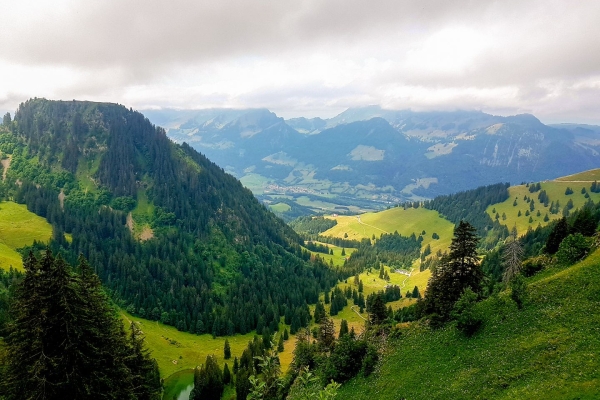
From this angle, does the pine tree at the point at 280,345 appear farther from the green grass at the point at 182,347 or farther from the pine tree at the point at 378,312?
the pine tree at the point at 378,312

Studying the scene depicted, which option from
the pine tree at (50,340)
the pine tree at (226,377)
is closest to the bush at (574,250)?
the pine tree at (50,340)

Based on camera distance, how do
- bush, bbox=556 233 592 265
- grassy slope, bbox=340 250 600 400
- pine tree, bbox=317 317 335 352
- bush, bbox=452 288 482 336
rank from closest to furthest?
grassy slope, bbox=340 250 600 400 < bush, bbox=452 288 482 336 < bush, bbox=556 233 592 265 < pine tree, bbox=317 317 335 352

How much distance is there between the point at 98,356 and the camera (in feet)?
140

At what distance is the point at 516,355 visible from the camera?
51125 millimetres

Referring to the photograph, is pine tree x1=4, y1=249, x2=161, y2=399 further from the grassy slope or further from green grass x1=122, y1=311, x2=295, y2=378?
green grass x1=122, y1=311, x2=295, y2=378

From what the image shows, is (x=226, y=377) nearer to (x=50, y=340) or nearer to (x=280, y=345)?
(x=280, y=345)

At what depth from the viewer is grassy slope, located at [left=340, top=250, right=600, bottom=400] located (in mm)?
43000

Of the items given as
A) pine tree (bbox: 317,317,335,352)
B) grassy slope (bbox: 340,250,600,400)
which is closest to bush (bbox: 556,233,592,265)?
grassy slope (bbox: 340,250,600,400)

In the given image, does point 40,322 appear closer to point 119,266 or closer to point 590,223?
point 590,223

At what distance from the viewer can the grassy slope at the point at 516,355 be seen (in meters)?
43.0

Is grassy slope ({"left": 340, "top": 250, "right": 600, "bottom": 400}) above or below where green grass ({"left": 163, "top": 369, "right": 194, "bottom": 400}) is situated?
above

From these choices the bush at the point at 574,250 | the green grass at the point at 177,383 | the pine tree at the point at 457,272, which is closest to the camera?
the bush at the point at 574,250

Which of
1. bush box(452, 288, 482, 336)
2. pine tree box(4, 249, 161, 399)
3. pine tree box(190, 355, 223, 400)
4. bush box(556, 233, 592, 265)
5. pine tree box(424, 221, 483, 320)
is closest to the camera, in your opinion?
pine tree box(4, 249, 161, 399)

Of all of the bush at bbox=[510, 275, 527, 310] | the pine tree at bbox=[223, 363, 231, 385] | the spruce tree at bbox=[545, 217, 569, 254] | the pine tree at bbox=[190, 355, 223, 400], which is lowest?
the pine tree at bbox=[223, 363, 231, 385]
